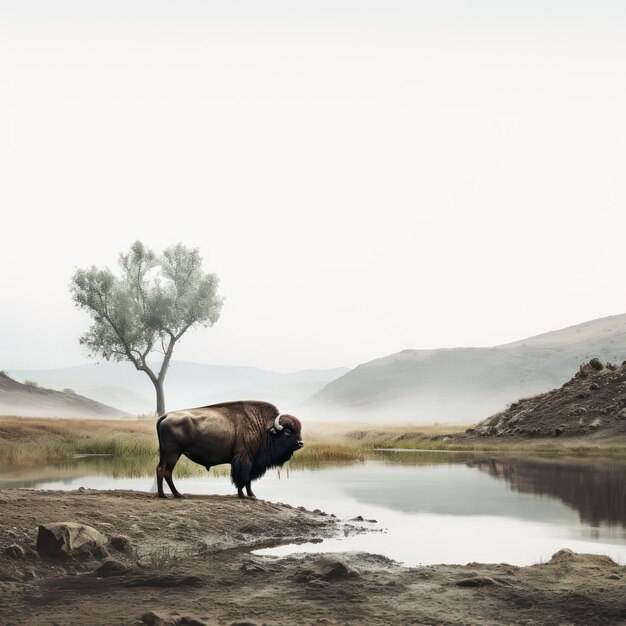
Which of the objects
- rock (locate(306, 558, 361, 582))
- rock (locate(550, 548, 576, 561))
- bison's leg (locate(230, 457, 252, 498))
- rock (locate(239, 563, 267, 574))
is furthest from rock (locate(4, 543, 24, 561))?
rock (locate(550, 548, 576, 561))

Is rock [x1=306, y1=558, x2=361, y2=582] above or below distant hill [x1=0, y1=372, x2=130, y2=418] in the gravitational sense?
below

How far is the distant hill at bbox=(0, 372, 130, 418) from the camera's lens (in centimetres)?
10403

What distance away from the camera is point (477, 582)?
1152cm

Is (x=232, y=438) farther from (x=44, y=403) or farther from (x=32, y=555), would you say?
(x=44, y=403)

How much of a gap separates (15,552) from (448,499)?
13212mm

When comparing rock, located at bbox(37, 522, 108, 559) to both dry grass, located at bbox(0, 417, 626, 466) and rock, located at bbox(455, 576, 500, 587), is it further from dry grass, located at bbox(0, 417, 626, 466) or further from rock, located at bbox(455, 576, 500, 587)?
dry grass, located at bbox(0, 417, 626, 466)

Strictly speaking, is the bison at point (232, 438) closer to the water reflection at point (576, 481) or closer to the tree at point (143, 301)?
the water reflection at point (576, 481)

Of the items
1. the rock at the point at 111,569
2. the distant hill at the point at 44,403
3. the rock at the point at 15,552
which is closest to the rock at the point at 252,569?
the rock at the point at 111,569

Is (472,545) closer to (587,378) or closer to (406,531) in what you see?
(406,531)

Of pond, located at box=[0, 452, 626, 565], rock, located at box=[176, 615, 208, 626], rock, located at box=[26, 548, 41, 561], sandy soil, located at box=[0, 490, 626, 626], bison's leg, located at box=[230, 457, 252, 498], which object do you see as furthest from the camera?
bison's leg, located at box=[230, 457, 252, 498]

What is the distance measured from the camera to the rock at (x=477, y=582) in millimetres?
11492

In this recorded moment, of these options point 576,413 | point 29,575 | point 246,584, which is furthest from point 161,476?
point 576,413

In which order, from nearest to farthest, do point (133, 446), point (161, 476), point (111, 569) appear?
point (111, 569) → point (161, 476) → point (133, 446)

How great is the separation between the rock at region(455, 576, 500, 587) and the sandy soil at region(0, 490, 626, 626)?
0.02 metres
